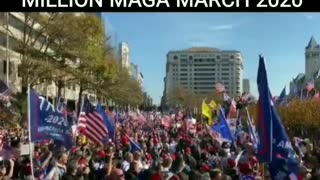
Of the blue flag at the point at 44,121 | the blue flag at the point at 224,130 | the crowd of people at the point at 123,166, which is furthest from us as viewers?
the blue flag at the point at 224,130

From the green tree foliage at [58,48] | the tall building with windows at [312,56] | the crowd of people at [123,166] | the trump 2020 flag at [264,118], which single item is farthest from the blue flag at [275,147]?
the tall building with windows at [312,56]

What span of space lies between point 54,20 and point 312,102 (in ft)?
62.4

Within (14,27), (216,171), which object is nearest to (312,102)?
(14,27)

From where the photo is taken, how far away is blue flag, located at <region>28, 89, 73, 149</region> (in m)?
11.5

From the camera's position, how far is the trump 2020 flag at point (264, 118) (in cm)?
849

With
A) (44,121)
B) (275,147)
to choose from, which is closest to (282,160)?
(275,147)

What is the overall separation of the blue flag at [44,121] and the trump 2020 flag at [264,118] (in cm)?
434

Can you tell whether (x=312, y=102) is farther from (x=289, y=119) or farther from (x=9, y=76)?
(x=9, y=76)

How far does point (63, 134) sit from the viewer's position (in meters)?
12.3

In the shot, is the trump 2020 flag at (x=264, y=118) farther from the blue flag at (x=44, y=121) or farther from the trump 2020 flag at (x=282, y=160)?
the blue flag at (x=44, y=121)

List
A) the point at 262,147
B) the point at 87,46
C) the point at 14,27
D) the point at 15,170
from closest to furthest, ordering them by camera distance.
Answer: the point at 262,147 → the point at 15,170 → the point at 87,46 → the point at 14,27

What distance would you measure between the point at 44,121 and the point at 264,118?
4632 mm

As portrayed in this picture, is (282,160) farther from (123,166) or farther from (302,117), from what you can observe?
(302,117)

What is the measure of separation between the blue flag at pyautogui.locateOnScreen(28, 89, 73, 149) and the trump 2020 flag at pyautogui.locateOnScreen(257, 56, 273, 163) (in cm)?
434
